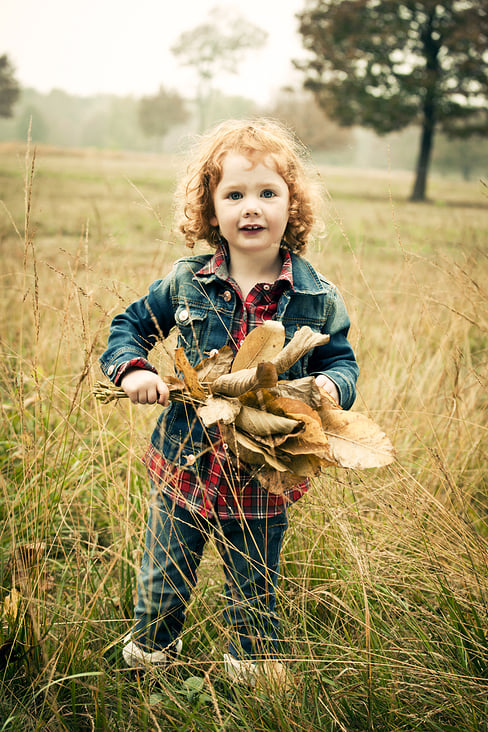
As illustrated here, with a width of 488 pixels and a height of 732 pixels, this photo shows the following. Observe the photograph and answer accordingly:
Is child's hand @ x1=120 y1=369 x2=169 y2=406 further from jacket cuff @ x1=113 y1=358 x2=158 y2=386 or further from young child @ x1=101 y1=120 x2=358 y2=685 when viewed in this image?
young child @ x1=101 y1=120 x2=358 y2=685

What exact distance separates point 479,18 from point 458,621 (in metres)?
21.9

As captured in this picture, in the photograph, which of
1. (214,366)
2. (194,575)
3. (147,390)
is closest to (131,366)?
(147,390)

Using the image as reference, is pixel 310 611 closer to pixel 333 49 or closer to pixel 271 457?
pixel 271 457

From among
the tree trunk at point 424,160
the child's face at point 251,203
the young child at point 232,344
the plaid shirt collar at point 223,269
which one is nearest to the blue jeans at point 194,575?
the young child at point 232,344

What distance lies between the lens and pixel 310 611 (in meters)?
1.57

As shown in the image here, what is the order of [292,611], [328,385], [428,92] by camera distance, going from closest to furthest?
1. [328,385]
2. [292,611]
3. [428,92]

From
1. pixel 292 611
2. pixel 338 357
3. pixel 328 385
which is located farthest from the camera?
pixel 292 611

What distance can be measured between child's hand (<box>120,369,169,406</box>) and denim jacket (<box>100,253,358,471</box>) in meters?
0.18

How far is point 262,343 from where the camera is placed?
116 centimetres

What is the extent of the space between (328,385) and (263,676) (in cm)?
71

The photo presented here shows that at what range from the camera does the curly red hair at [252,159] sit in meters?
1.45

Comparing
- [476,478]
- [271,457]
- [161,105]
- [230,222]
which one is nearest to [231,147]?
[230,222]

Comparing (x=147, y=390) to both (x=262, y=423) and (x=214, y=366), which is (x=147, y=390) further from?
(x=262, y=423)

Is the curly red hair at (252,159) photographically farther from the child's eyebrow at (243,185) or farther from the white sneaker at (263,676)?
the white sneaker at (263,676)
